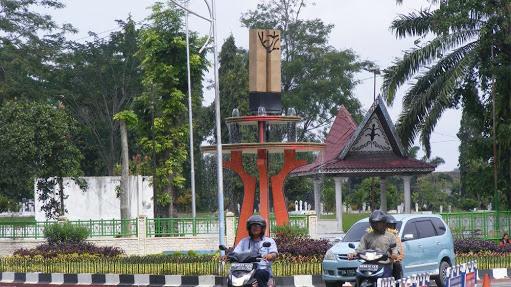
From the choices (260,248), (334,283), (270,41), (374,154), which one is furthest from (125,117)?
(260,248)

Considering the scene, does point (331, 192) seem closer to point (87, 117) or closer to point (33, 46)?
point (87, 117)

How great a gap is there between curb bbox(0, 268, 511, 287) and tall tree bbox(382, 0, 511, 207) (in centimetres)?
1158

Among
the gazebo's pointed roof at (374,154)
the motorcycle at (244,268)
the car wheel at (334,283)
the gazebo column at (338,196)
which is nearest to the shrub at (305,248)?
the car wheel at (334,283)

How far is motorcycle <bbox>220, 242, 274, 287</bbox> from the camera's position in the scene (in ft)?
41.1

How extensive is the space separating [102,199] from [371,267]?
35.1 metres

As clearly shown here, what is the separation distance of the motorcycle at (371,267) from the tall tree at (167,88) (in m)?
34.1

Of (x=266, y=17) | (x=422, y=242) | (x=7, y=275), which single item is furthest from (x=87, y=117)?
(x=422, y=242)

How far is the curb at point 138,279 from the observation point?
22.2 meters

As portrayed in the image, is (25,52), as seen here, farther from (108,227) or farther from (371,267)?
(371,267)

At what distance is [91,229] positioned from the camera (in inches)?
1400

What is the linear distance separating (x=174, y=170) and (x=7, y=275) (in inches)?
845

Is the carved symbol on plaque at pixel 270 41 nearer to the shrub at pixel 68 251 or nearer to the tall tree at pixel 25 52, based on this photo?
the shrub at pixel 68 251

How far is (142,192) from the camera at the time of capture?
4684 cm

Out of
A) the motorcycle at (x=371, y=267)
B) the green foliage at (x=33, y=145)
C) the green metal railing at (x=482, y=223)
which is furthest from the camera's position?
the green foliage at (x=33, y=145)
